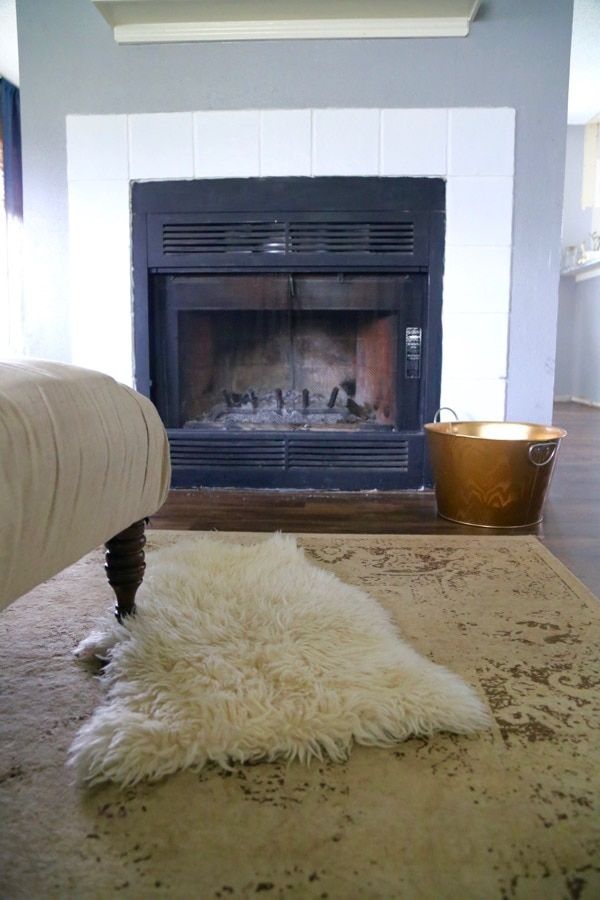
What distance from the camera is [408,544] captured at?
1842 millimetres

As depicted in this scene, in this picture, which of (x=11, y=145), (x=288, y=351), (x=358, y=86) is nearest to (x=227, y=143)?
(x=358, y=86)

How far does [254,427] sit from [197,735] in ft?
6.22

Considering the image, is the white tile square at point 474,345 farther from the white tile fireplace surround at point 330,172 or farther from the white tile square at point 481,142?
the white tile square at point 481,142

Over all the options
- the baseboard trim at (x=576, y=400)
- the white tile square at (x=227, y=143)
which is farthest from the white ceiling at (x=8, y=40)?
the baseboard trim at (x=576, y=400)

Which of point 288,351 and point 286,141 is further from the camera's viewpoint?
point 288,351

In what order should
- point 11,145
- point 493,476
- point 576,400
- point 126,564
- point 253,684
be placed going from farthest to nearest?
point 576,400 < point 11,145 < point 493,476 < point 126,564 < point 253,684

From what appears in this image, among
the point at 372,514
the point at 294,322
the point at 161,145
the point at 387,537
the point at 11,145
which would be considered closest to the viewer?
the point at 387,537

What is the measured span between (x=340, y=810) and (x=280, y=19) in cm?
254

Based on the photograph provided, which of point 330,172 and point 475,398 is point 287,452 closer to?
A: point 475,398

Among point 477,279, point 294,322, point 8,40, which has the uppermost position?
point 8,40

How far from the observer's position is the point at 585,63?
13.1 feet

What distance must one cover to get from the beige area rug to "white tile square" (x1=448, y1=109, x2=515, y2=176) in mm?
1887

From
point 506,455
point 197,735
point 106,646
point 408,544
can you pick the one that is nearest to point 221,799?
point 197,735

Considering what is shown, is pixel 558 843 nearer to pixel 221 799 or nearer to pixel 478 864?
pixel 478 864
